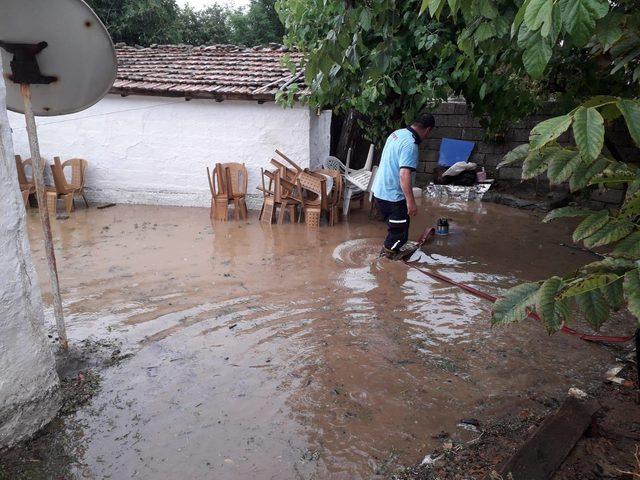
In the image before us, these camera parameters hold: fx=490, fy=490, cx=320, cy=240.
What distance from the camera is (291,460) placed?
305cm

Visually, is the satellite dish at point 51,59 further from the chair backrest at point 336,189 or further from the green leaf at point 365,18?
the chair backrest at point 336,189

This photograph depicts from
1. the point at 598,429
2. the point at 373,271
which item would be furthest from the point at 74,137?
the point at 598,429

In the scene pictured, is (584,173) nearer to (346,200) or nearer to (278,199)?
(278,199)

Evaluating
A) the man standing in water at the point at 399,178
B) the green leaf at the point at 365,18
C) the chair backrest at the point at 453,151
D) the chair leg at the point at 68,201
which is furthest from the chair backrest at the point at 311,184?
the green leaf at the point at 365,18

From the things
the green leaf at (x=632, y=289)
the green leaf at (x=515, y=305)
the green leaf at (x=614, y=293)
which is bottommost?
the green leaf at (x=515, y=305)

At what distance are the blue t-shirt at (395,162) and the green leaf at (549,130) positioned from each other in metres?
4.81

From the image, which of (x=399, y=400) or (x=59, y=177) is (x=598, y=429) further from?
(x=59, y=177)

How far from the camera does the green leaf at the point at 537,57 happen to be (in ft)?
5.41

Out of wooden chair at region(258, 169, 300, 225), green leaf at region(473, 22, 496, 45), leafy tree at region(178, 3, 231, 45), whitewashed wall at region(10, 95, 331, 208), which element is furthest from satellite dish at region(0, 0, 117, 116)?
leafy tree at region(178, 3, 231, 45)

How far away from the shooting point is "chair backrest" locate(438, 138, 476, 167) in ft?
40.3

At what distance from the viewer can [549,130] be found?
4.90 feet

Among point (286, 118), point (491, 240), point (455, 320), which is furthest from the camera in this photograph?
point (286, 118)

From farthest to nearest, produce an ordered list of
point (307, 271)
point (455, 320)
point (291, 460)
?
point (307, 271) → point (455, 320) → point (291, 460)

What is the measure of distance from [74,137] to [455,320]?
9.20 metres
